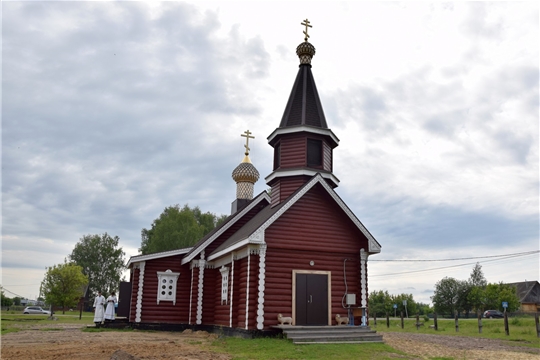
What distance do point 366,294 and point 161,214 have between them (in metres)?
40.2


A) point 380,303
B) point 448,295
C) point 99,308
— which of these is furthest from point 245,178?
point 448,295

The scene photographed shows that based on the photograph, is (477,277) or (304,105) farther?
(477,277)

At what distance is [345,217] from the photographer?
751 inches

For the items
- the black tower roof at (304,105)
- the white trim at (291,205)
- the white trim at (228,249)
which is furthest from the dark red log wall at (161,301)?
the black tower roof at (304,105)

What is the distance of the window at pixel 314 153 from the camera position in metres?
20.9

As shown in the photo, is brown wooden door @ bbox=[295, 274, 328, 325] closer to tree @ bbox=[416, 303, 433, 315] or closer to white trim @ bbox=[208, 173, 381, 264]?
white trim @ bbox=[208, 173, 381, 264]

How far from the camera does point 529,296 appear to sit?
228ft

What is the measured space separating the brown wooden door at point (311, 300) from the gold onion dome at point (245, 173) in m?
11.9

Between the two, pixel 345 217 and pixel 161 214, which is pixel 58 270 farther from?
pixel 345 217

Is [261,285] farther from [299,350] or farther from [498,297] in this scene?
[498,297]

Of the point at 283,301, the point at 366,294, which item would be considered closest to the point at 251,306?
the point at 283,301

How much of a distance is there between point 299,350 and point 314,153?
32.2 feet

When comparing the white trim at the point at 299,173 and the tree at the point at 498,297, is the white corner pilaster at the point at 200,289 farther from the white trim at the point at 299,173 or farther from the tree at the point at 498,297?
the tree at the point at 498,297

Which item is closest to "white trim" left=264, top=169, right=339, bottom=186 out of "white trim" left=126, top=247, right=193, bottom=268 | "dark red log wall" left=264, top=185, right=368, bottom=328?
"dark red log wall" left=264, top=185, right=368, bottom=328
